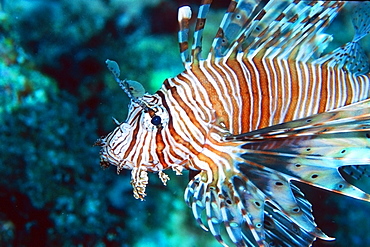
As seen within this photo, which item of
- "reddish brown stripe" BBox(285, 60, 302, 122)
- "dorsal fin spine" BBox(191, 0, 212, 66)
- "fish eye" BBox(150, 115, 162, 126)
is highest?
"dorsal fin spine" BBox(191, 0, 212, 66)

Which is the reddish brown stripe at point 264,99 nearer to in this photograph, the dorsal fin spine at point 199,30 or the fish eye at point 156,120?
the dorsal fin spine at point 199,30

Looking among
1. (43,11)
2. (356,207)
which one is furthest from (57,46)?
(356,207)

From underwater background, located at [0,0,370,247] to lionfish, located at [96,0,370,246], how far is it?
1.32 m

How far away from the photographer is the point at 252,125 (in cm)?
231

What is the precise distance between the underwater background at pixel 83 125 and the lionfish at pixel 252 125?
1324 millimetres

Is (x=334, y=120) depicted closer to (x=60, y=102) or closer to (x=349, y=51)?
(x=349, y=51)

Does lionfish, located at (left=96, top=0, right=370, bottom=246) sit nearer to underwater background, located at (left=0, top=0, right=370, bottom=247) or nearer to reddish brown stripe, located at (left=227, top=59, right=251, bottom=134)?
reddish brown stripe, located at (left=227, top=59, right=251, bottom=134)

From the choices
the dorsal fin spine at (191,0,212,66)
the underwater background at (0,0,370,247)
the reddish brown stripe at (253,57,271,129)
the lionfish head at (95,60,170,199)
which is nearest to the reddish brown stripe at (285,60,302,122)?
the reddish brown stripe at (253,57,271,129)

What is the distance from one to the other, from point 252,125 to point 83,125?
2050 millimetres

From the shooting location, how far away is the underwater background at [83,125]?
329 cm

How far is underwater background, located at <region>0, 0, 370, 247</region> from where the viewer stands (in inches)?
129

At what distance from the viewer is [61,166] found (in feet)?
11.2

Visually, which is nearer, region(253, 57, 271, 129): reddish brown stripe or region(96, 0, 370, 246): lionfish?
region(96, 0, 370, 246): lionfish

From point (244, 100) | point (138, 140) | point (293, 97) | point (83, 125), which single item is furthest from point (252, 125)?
point (83, 125)
